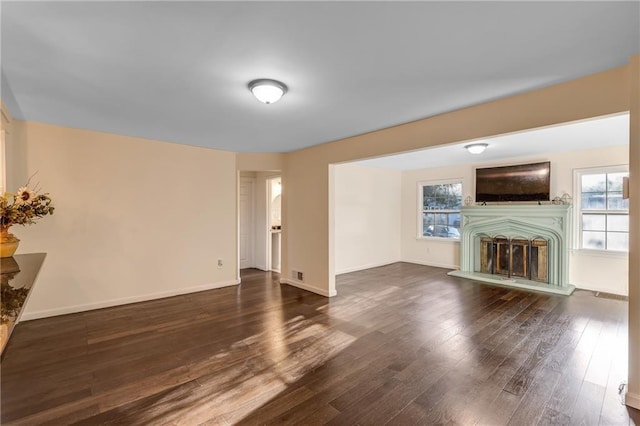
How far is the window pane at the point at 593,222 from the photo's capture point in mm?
5133

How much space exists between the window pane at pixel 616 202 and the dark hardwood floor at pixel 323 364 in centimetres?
170

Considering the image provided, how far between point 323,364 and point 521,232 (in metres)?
5.16

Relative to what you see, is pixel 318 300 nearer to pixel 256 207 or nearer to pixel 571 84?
pixel 256 207

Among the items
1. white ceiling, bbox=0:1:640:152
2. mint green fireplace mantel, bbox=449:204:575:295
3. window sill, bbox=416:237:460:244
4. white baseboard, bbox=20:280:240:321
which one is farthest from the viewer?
window sill, bbox=416:237:460:244

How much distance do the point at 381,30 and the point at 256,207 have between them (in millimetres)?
5684

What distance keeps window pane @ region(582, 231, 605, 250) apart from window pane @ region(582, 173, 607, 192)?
0.77 m

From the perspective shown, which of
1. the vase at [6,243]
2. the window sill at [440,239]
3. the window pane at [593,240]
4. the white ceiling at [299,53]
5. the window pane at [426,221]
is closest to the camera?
the white ceiling at [299,53]

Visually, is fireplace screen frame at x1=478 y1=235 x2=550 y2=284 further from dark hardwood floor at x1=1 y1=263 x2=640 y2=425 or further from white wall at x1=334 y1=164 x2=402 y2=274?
white wall at x1=334 y1=164 x2=402 y2=274

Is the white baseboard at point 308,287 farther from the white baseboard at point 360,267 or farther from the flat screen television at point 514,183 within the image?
the flat screen television at point 514,183

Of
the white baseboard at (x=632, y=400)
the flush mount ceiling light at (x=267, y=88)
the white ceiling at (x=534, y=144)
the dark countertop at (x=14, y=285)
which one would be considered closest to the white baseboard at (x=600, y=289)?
the white ceiling at (x=534, y=144)

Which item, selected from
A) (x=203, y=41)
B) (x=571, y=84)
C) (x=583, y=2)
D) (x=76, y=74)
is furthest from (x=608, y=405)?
(x=76, y=74)

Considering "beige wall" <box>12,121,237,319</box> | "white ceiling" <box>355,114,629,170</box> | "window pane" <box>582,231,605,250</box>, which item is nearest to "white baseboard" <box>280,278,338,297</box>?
"beige wall" <box>12,121,237,319</box>

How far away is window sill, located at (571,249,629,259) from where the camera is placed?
4.85m

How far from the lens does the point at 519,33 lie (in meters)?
1.82
